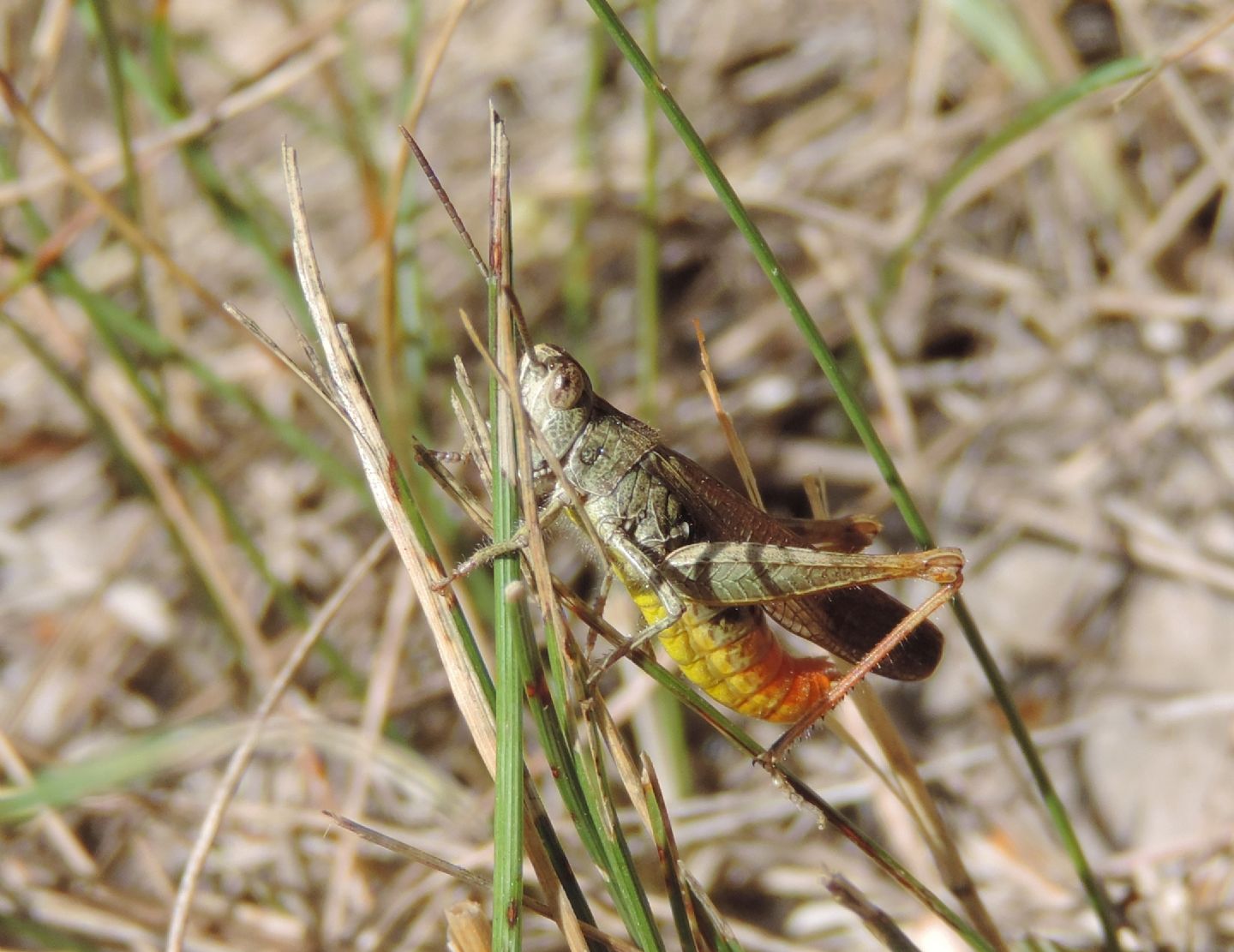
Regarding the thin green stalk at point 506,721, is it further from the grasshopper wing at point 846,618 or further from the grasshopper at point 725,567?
the grasshopper wing at point 846,618

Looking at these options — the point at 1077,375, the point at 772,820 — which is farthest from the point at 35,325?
the point at 1077,375

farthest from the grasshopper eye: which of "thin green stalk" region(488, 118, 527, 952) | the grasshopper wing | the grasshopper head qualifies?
"thin green stalk" region(488, 118, 527, 952)

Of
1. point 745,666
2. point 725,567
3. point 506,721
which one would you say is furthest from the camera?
point 725,567

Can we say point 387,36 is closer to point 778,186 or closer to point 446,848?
point 778,186

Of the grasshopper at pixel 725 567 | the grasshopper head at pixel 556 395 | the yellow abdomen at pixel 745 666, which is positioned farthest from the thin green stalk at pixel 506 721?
the grasshopper head at pixel 556 395

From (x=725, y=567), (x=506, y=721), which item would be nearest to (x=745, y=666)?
(x=725, y=567)

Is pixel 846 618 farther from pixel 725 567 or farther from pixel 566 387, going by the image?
pixel 566 387

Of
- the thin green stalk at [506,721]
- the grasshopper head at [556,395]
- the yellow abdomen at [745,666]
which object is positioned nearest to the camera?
the thin green stalk at [506,721]
